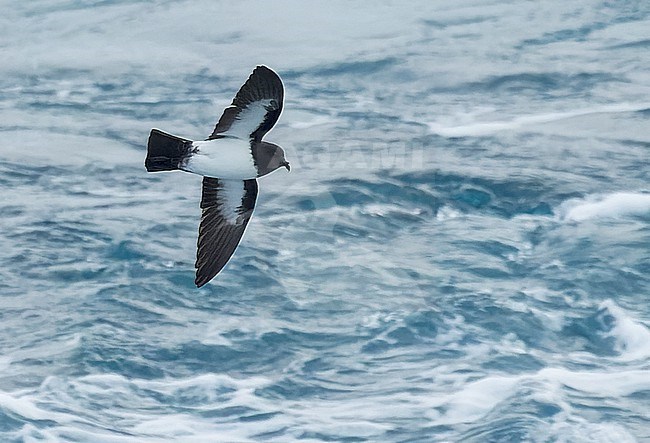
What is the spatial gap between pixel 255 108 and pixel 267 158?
0.40m

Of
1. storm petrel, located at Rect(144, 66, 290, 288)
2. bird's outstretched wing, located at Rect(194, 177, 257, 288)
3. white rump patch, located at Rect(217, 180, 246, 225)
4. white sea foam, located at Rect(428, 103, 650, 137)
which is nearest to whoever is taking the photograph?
storm petrel, located at Rect(144, 66, 290, 288)

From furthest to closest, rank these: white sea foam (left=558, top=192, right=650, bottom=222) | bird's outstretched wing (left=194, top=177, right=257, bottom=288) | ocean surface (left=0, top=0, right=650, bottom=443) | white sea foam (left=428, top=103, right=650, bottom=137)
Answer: white sea foam (left=428, top=103, right=650, bottom=137), white sea foam (left=558, top=192, right=650, bottom=222), ocean surface (left=0, top=0, right=650, bottom=443), bird's outstretched wing (left=194, top=177, right=257, bottom=288)

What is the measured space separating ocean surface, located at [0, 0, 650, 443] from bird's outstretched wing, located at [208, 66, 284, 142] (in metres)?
3.62

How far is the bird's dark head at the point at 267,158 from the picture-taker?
962cm

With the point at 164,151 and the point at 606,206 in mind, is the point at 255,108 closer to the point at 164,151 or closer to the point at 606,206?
the point at 164,151

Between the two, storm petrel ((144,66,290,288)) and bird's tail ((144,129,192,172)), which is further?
storm petrel ((144,66,290,288))

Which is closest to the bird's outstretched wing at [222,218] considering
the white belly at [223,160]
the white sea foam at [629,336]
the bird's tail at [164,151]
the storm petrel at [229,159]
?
the storm petrel at [229,159]

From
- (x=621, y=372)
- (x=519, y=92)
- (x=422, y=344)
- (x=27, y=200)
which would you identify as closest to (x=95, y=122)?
(x=27, y=200)

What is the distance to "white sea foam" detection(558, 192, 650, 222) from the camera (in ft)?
52.4

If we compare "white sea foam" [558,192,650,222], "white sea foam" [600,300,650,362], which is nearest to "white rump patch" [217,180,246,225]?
"white sea foam" [600,300,650,362]

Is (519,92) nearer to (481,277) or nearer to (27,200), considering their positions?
(481,277)

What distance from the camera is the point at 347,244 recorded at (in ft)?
50.2

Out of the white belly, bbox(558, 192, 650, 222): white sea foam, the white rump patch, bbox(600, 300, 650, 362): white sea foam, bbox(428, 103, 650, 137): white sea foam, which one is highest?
the white belly

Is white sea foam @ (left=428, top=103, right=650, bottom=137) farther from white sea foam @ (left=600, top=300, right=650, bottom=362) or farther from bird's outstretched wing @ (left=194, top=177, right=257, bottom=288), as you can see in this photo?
bird's outstretched wing @ (left=194, top=177, right=257, bottom=288)
